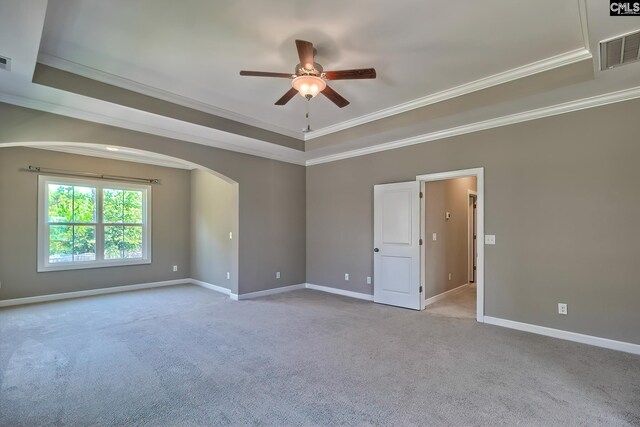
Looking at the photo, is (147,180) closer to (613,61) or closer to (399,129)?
(399,129)

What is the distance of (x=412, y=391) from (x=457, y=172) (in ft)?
10.2

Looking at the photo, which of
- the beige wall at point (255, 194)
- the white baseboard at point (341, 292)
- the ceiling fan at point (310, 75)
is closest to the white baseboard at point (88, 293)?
the beige wall at point (255, 194)

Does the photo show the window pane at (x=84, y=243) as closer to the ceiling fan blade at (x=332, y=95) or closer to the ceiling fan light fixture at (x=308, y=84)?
the ceiling fan light fixture at (x=308, y=84)

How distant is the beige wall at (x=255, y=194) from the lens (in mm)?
4004

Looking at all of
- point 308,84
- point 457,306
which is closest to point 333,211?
point 457,306

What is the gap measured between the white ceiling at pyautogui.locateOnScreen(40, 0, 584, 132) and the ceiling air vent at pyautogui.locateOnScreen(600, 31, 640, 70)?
29 centimetres

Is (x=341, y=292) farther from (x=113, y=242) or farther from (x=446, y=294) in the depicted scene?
(x=113, y=242)

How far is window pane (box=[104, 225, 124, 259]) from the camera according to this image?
625 cm

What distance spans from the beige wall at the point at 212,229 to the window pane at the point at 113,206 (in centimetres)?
145

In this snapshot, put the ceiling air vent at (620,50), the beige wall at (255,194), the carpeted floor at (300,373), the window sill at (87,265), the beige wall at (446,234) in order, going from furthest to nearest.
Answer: the window sill at (87,265), the beige wall at (446,234), the beige wall at (255,194), the ceiling air vent at (620,50), the carpeted floor at (300,373)

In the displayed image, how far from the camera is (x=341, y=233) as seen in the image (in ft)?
19.8

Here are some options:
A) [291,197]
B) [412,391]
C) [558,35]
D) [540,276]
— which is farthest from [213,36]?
[540,276]

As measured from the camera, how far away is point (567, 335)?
11.7 ft

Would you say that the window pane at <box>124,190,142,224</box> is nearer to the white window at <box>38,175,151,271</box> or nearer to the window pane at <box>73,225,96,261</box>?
the white window at <box>38,175,151,271</box>
